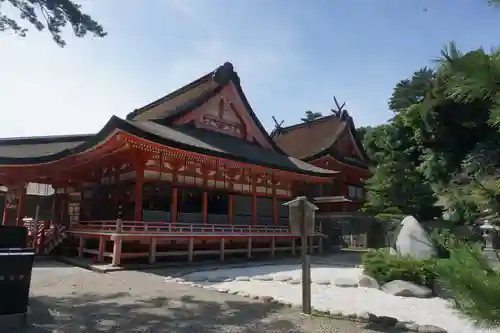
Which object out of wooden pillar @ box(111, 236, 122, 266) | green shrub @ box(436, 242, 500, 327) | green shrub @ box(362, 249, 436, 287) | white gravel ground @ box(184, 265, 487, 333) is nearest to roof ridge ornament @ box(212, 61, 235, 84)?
wooden pillar @ box(111, 236, 122, 266)

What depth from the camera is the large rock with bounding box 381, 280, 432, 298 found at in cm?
814

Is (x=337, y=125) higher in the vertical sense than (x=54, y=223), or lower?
higher

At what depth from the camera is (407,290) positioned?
823 cm

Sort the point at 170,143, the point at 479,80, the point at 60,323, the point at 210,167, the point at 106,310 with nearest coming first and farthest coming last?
the point at 479,80 → the point at 60,323 → the point at 106,310 → the point at 170,143 → the point at 210,167

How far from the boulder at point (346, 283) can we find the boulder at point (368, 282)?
Result: 0.15m

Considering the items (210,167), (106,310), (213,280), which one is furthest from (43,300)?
(210,167)

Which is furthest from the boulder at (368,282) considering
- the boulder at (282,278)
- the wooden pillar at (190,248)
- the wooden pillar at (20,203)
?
the wooden pillar at (20,203)

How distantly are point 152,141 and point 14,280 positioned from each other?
7.70m

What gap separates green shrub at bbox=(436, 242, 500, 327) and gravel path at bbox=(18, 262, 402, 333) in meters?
3.50

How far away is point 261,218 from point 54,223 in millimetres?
9735

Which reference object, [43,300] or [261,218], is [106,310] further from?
[261,218]

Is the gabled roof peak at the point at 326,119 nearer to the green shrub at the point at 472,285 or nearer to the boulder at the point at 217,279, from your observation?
the boulder at the point at 217,279

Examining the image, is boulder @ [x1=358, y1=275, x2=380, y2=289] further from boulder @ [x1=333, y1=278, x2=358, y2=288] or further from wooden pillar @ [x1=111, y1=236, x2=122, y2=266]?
wooden pillar @ [x1=111, y1=236, x2=122, y2=266]

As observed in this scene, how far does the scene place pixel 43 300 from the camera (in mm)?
6906
